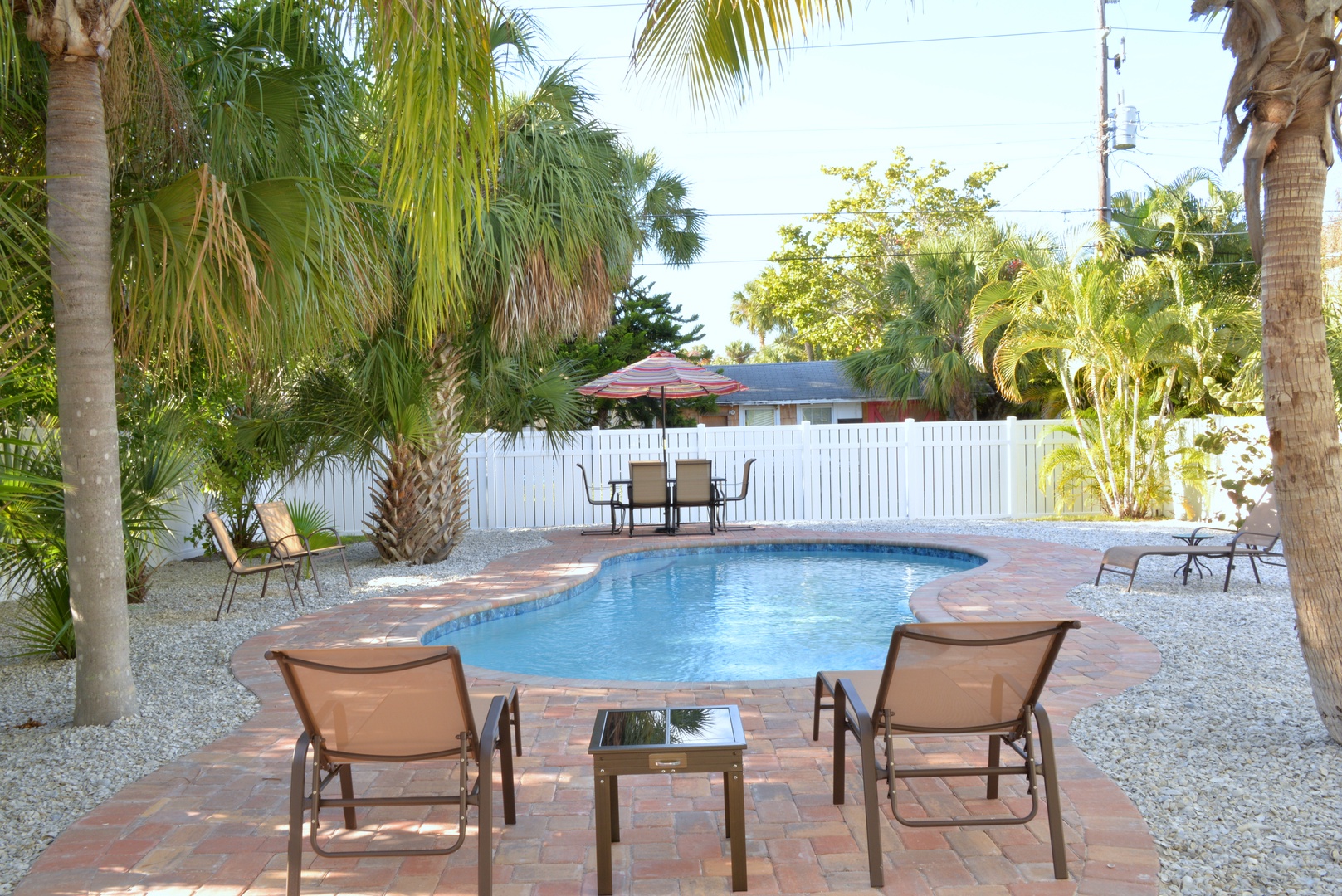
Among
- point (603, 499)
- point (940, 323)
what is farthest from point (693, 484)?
point (940, 323)

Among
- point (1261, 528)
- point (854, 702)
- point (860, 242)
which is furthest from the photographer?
point (860, 242)

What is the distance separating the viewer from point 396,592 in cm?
823

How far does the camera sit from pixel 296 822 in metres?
2.74

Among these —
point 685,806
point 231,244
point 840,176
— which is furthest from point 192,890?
point 840,176

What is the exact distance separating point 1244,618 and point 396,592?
255 inches

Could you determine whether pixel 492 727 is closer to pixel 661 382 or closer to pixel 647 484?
pixel 647 484

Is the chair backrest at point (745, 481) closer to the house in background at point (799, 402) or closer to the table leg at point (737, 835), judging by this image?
the table leg at point (737, 835)

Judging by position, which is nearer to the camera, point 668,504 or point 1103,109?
point 668,504

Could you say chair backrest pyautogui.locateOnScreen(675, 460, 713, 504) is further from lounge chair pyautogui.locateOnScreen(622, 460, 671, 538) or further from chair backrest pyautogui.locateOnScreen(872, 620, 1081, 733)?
chair backrest pyautogui.locateOnScreen(872, 620, 1081, 733)

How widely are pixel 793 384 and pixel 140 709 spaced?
21763 mm

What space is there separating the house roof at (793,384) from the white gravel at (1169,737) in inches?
647

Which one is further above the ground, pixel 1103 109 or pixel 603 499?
pixel 1103 109

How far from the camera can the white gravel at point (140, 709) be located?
11.5 ft

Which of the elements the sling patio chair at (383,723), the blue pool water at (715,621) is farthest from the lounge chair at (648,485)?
the sling patio chair at (383,723)
